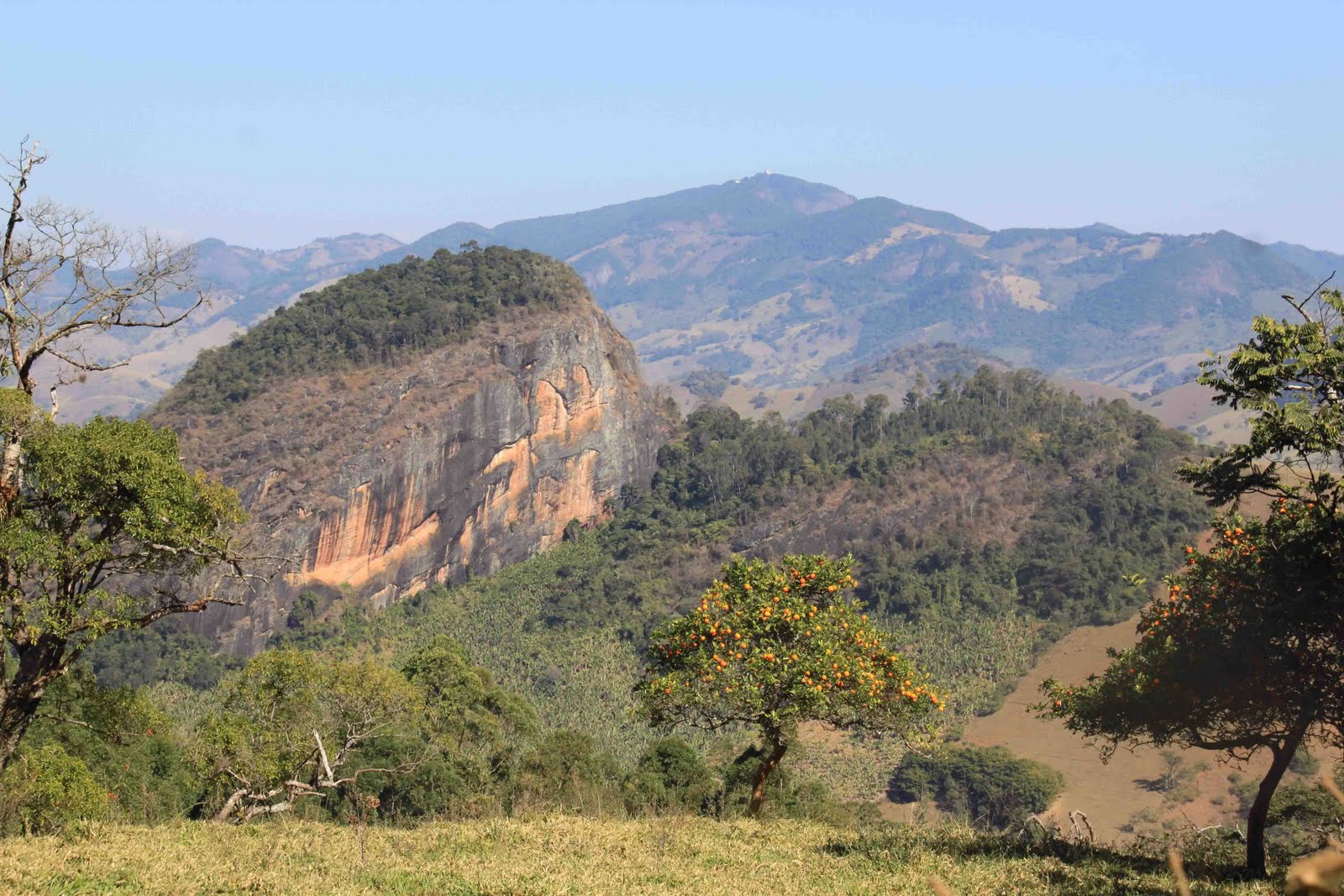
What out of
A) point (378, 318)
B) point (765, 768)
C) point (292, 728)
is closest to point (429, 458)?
point (378, 318)

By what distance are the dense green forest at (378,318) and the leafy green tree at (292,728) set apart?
54329mm

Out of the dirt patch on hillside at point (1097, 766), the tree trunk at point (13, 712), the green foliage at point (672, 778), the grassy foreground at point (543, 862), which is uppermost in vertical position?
the tree trunk at point (13, 712)

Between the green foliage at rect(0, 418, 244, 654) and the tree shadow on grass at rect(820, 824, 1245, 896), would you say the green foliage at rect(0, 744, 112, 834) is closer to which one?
the green foliage at rect(0, 418, 244, 654)

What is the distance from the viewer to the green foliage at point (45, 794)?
1194cm

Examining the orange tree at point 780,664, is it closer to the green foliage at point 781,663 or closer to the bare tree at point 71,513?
the green foliage at point 781,663

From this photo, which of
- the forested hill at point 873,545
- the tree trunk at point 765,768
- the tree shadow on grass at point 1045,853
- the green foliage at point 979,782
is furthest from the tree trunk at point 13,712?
the forested hill at point 873,545

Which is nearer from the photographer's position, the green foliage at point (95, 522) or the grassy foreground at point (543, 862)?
the grassy foreground at point (543, 862)

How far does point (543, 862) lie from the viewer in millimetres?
10539

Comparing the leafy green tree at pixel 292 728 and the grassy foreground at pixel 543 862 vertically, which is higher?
the grassy foreground at pixel 543 862

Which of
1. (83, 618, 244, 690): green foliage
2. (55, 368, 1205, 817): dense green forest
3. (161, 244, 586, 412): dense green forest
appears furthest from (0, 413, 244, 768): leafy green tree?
(161, 244, 586, 412): dense green forest

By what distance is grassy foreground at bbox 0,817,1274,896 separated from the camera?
939cm

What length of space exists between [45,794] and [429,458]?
215 feet

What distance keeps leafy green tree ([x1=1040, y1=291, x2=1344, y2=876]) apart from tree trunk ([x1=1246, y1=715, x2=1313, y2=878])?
0.02 metres

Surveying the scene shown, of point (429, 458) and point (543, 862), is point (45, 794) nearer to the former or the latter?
point (543, 862)
